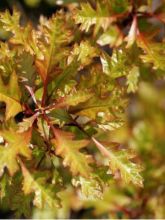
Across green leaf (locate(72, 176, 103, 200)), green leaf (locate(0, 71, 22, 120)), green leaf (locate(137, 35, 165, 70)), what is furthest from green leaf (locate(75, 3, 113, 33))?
green leaf (locate(72, 176, 103, 200))

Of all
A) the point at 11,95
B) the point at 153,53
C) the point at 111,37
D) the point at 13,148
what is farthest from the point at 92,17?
the point at 13,148

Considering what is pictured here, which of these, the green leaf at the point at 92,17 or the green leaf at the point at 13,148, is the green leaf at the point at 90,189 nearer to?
the green leaf at the point at 13,148

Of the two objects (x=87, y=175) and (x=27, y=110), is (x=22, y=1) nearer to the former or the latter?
(x=27, y=110)

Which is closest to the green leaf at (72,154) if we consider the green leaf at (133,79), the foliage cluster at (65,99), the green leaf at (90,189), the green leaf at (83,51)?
the foliage cluster at (65,99)

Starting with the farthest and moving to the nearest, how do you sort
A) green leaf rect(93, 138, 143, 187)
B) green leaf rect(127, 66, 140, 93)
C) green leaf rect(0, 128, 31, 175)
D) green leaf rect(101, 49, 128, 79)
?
green leaf rect(127, 66, 140, 93)
green leaf rect(101, 49, 128, 79)
green leaf rect(93, 138, 143, 187)
green leaf rect(0, 128, 31, 175)

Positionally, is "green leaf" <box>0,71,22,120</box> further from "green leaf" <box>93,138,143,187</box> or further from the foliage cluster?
"green leaf" <box>93,138,143,187</box>

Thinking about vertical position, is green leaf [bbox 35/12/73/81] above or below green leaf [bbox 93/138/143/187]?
above
